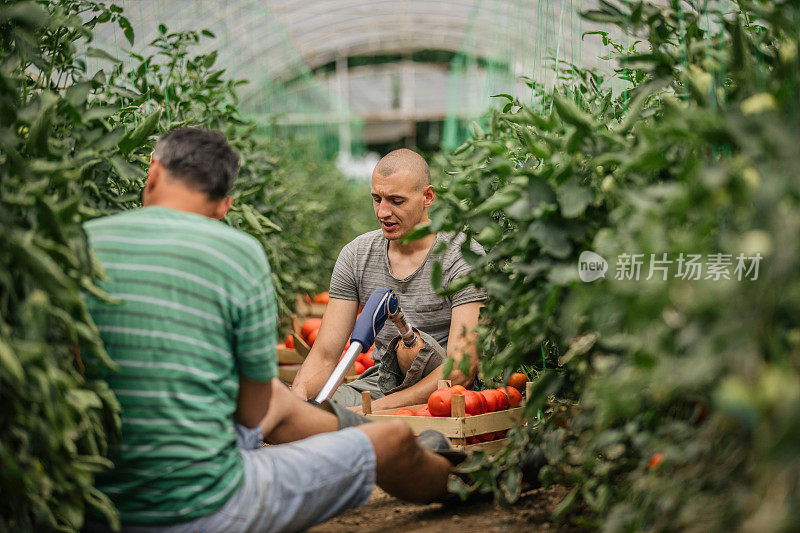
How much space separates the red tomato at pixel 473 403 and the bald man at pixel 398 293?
23 centimetres

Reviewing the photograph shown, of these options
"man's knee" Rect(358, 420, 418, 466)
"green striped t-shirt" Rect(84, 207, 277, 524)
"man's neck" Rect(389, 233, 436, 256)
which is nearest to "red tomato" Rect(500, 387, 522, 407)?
"man's neck" Rect(389, 233, 436, 256)

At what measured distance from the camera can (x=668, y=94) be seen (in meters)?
2.27

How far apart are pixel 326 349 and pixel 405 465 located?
118 centimetres

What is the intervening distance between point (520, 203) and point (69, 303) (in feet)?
3.66

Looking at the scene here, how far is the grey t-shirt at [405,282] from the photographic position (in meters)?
3.26

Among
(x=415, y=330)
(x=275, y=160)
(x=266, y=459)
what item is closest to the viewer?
(x=266, y=459)

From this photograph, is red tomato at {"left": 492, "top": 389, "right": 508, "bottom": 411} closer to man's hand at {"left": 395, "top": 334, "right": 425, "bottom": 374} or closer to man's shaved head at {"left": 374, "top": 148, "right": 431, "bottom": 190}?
man's hand at {"left": 395, "top": 334, "right": 425, "bottom": 374}

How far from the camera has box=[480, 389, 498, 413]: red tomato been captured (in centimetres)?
296

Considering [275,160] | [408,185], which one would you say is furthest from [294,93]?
[408,185]

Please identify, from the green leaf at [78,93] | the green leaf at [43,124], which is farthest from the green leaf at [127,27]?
the green leaf at [43,124]

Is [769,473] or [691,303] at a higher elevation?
[691,303]

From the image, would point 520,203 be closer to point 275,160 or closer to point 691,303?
point 691,303

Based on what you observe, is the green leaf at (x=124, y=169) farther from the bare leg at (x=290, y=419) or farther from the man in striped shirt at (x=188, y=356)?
the bare leg at (x=290, y=419)

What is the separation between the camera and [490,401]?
2969 millimetres
